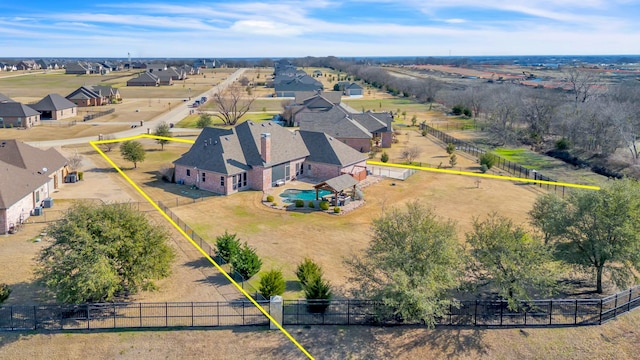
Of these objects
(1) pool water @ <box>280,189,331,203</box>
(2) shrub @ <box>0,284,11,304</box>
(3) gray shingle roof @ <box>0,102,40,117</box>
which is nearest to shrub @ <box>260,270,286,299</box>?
(2) shrub @ <box>0,284,11,304</box>

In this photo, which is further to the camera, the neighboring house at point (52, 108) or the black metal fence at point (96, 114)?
the black metal fence at point (96, 114)

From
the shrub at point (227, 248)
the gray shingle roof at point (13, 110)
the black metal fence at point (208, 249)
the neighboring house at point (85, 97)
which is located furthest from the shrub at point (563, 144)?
the neighboring house at point (85, 97)

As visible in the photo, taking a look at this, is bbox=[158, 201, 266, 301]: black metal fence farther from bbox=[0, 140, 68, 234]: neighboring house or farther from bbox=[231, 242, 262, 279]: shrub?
bbox=[0, 140, 68, 234]: neighboring house

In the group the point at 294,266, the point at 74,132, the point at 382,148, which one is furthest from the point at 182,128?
the point at 294,266

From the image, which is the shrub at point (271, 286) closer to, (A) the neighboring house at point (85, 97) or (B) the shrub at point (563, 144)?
(B) the shrub at point (563, 144)

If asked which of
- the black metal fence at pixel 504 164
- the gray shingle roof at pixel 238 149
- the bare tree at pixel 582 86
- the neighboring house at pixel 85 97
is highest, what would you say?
the bare tree at pixel 582 86

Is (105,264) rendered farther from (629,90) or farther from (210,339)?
(629,90)
